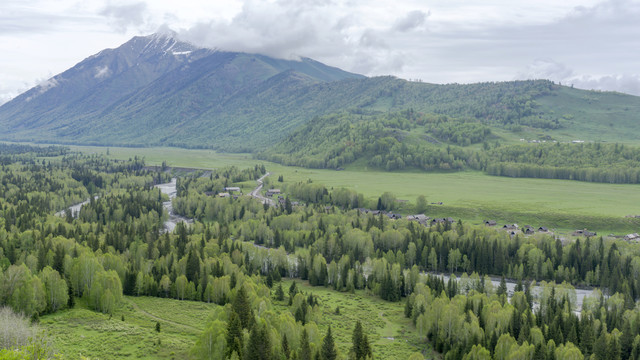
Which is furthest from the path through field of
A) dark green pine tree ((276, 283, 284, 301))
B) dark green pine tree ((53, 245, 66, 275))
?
dark green pine tree ((276, 283, 284, 301))

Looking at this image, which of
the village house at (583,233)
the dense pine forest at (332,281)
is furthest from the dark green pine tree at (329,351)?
the village house at (583,233)

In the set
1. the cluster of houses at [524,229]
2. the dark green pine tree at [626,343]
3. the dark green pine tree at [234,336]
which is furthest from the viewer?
the cluster of houses at [524,229]

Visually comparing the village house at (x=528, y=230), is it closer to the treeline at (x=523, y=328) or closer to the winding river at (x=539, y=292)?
the winding river at (x=539, y=292)

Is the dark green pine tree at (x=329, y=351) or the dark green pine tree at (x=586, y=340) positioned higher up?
the dark green pine tree at (x=329, y=351)

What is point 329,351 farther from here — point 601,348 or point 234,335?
point 601,348

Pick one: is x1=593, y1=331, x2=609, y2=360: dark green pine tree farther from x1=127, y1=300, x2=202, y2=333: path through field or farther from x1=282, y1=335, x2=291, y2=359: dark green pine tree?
x1=127, y1=300, x2=202, y2=333: path through field

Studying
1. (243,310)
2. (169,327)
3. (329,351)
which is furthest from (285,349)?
(169,327)

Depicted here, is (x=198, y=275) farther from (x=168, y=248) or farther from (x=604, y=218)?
(x=604, y=218)
